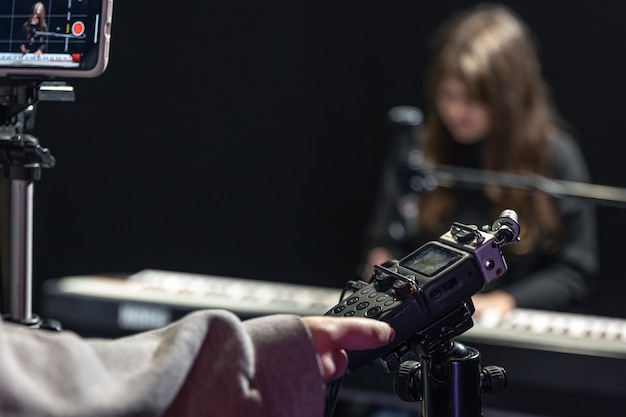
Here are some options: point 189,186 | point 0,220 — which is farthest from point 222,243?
point 0,220

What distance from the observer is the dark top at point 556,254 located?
253 centimetres

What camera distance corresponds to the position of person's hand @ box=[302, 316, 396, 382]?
2.93 feet

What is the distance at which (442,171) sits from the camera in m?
1.82

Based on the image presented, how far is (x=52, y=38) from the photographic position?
1.23m

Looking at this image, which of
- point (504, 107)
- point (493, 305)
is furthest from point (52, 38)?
point (504, 107)

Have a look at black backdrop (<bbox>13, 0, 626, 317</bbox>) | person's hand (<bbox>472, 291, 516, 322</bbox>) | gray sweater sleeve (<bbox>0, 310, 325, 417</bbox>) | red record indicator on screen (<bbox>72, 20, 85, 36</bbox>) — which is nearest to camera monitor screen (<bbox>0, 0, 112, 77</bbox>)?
red record indicator on screen (<bbox>72, 20, 85, 36</bbox>)

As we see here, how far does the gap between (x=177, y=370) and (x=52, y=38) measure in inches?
23.0

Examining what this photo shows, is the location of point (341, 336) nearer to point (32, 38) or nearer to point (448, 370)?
point (448, 370)

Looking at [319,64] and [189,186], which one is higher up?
[319,64]

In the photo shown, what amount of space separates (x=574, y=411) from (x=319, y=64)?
1783 mm

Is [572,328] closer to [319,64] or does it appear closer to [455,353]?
[455,353]

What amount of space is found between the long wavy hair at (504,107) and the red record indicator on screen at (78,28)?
1584mm

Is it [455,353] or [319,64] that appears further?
[319,64]

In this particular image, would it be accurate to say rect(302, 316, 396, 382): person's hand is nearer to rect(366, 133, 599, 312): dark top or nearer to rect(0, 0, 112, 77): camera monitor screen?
rect(0, 0, 112, 77): camera monitor screen
